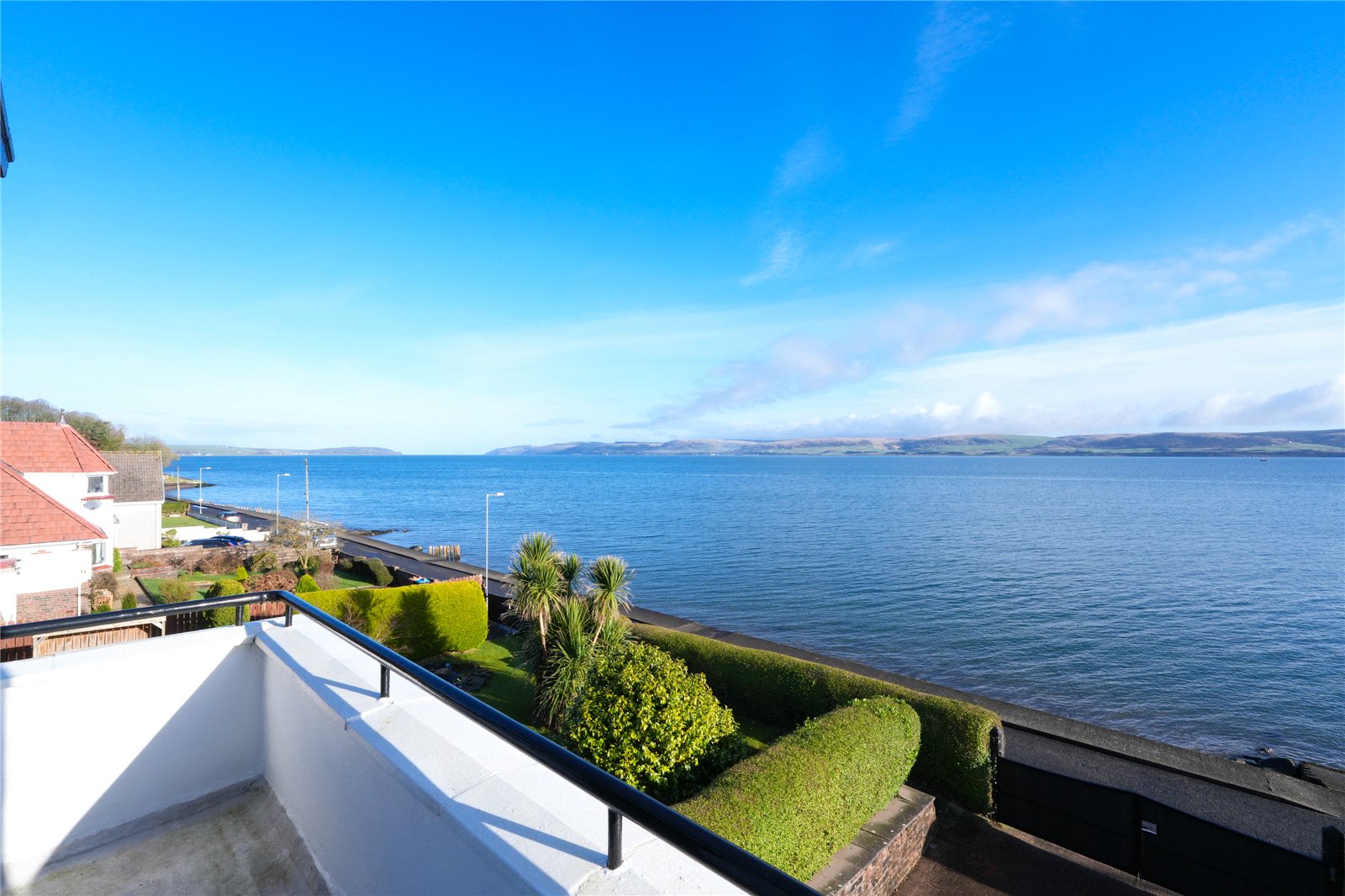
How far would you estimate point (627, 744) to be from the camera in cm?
786

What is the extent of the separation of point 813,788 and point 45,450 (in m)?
29.5

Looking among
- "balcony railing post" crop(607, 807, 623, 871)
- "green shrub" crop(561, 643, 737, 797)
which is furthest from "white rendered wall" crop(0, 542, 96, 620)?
"balcony railing post" crop(607, 807, 623, 871)

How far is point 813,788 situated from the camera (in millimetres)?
7789

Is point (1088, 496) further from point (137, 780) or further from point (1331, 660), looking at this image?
point (137, 780)

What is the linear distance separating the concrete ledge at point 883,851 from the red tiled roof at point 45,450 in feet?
90.7

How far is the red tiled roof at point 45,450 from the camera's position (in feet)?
72.4

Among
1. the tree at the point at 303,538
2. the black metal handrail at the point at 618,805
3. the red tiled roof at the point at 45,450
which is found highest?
Result: the red tiled roof at the point at 45,450

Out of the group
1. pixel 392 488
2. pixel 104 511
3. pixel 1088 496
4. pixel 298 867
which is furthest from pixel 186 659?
pixel 392 488

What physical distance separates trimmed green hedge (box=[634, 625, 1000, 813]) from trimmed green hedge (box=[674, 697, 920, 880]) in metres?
1.25

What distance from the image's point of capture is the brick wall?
16.3 metres

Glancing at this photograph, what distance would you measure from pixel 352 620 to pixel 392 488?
12275 cm

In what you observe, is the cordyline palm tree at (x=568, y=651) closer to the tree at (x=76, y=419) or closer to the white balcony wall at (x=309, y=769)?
the white balcony wall at (x=309, y=769)

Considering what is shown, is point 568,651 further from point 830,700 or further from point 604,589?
point 830,700

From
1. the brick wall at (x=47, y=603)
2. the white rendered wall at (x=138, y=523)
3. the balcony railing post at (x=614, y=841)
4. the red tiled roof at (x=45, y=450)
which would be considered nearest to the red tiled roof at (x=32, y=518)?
the brick wall at (x=47, y=603)
